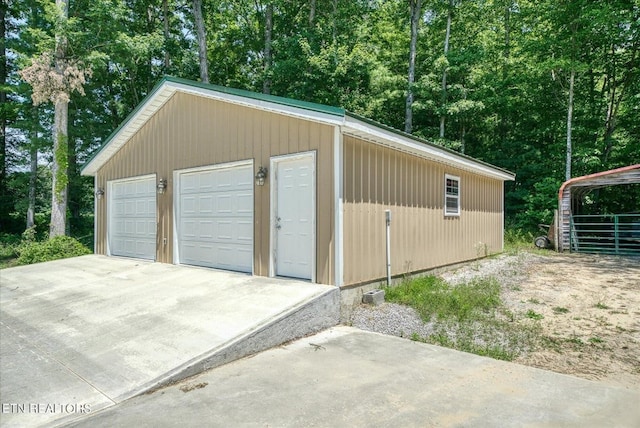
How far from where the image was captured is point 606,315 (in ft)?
17.3

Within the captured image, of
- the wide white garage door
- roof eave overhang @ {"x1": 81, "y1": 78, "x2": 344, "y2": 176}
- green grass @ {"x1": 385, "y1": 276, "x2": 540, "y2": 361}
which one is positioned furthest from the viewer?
the wide white garage door

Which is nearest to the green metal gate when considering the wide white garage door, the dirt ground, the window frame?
the dirt ground

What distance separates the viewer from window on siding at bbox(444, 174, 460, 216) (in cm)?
842

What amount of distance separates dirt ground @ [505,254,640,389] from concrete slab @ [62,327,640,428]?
50 centimetres

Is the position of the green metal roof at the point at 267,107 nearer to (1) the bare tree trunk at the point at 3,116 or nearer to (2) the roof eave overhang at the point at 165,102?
(2) the roof eave overhang at the point at 165,102

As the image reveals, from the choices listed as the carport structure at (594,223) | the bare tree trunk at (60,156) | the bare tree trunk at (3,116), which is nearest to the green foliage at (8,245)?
the bare tree trunk at (3,116)

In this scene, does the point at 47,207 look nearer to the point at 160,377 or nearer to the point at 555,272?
the point at 160,377

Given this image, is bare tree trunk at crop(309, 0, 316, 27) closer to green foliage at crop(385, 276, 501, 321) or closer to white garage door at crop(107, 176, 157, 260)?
white garage door at crop(107, 176, 157, 260)

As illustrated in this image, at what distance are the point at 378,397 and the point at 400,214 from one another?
4.13 metres

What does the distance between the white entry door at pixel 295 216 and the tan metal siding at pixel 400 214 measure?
0.58 metres

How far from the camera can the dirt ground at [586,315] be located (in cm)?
368

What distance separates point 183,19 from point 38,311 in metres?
17.8

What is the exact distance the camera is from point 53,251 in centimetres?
1111

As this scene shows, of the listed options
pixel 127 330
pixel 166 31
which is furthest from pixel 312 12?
pixel 127 330
